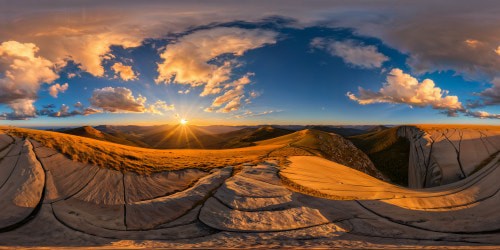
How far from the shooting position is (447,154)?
1468 inches

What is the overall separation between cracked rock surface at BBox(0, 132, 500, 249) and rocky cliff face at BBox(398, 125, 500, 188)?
17375 millimetres

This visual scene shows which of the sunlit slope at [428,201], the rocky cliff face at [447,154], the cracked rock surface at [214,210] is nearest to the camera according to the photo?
the cracked rock surface at [214,210]

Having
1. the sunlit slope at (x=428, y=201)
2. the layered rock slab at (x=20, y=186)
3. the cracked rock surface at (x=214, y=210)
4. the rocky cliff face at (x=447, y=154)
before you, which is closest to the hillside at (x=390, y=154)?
the rocky cliff face at (x=447, y=154)

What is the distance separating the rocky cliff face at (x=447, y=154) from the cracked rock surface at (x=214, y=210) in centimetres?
1738

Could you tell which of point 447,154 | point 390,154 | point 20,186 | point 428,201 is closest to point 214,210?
point 20,186

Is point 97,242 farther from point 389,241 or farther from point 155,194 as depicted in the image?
point 389,241

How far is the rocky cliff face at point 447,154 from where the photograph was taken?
105 ft

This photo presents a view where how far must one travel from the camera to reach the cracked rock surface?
9.64 metres

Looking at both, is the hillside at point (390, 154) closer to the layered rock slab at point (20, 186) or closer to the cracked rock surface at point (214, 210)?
the cracked rock surface at point (214, 210)

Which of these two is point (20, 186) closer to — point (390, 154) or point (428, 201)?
point (428, 201)

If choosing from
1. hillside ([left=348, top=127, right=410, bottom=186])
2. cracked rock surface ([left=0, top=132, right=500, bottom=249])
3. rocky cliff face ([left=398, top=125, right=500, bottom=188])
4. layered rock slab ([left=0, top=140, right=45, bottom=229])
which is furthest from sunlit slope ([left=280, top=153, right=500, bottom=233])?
hillside ([left=348, top=127, right=410, bottom=186])

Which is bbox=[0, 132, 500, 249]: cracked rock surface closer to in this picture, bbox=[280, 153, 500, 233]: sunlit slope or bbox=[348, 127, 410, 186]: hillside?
bbox=[280, 153, 500, 233]: sunlit slope

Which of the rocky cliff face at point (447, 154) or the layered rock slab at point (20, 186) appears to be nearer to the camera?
the layered rock slab at point (20, 186)

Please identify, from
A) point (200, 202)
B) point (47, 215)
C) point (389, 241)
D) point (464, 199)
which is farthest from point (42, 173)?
point (464, 199)
